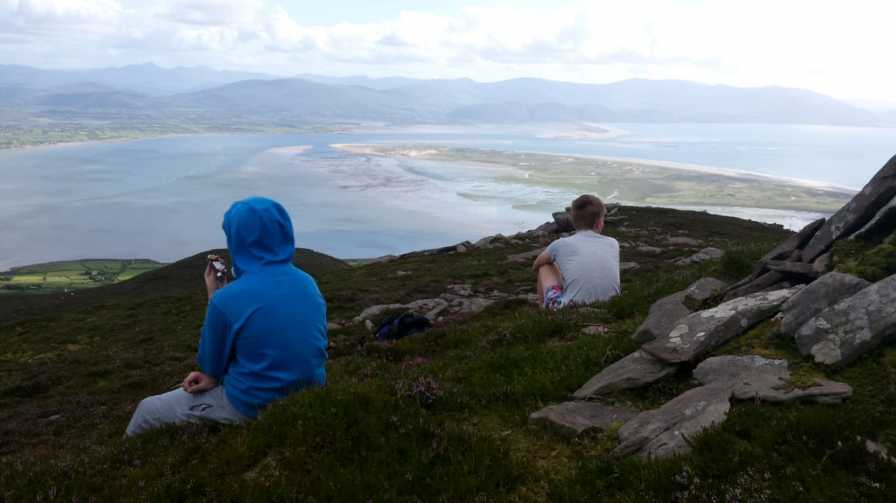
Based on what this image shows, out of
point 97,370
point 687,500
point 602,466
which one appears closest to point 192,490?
point 602,466

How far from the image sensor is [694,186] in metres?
156

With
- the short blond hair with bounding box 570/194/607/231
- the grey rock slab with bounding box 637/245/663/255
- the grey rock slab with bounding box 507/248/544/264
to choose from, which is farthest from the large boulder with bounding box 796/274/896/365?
the grey rock slab with bounding box 637/245/663/255

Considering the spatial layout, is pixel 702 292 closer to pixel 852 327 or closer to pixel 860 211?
pixel 860 211

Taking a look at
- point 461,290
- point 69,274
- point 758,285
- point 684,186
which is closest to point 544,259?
point 758,285

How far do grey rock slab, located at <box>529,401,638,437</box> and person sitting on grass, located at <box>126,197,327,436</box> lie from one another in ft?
9.25

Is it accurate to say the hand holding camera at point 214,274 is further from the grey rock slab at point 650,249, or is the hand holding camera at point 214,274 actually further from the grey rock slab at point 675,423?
the grey rock slab at point 650,249

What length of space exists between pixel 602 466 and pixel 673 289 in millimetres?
7383

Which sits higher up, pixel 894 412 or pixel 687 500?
pixel 894 412

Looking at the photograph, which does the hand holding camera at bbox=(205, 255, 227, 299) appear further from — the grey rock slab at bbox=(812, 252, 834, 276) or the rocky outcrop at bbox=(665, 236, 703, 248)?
the rocky outcrop at bbox=(665, 236, 703, 248)

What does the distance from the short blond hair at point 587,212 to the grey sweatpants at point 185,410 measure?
24.2ft

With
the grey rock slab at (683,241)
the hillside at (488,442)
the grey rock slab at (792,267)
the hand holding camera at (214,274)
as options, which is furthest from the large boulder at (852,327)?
the grey rock slab at (683,241)

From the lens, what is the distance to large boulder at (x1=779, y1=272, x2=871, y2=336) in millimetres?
7047

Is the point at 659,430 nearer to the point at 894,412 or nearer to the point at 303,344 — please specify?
the point at 894,412

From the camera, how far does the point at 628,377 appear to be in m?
7.36
